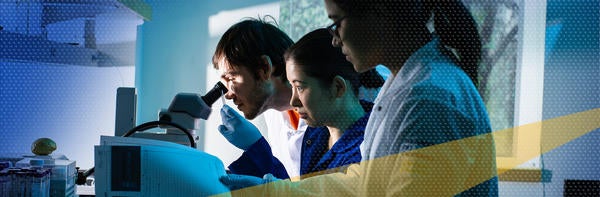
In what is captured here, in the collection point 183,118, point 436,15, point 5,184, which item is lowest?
point 5,184

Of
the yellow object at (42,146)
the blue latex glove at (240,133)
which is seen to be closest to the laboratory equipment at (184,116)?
the blue latex glove at (240,133)

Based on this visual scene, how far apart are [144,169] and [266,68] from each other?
31.9 inches

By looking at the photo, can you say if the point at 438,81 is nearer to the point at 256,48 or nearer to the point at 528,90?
the point at 528,90

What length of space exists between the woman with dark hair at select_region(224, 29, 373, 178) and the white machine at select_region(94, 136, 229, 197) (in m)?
0.34

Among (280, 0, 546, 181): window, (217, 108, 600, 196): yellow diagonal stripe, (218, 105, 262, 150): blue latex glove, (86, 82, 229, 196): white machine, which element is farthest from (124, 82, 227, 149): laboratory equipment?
(280, 0, 546, 181): window

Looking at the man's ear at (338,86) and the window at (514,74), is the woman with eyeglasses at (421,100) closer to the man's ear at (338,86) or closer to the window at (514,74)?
the window at (514,74)

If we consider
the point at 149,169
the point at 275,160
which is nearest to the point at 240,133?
the point at 275,160

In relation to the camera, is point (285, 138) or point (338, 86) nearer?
point (338, 86)

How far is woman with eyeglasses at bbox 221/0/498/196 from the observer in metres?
0.89

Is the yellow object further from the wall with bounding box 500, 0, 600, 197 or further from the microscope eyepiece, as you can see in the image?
the wall with bounding box 500, 0, 600, 197

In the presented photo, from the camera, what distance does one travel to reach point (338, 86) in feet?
4.47

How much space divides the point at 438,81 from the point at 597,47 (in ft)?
1.56

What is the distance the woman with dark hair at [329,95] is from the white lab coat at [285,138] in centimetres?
34

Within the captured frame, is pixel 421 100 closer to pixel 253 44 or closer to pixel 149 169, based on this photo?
pixel 149 169
